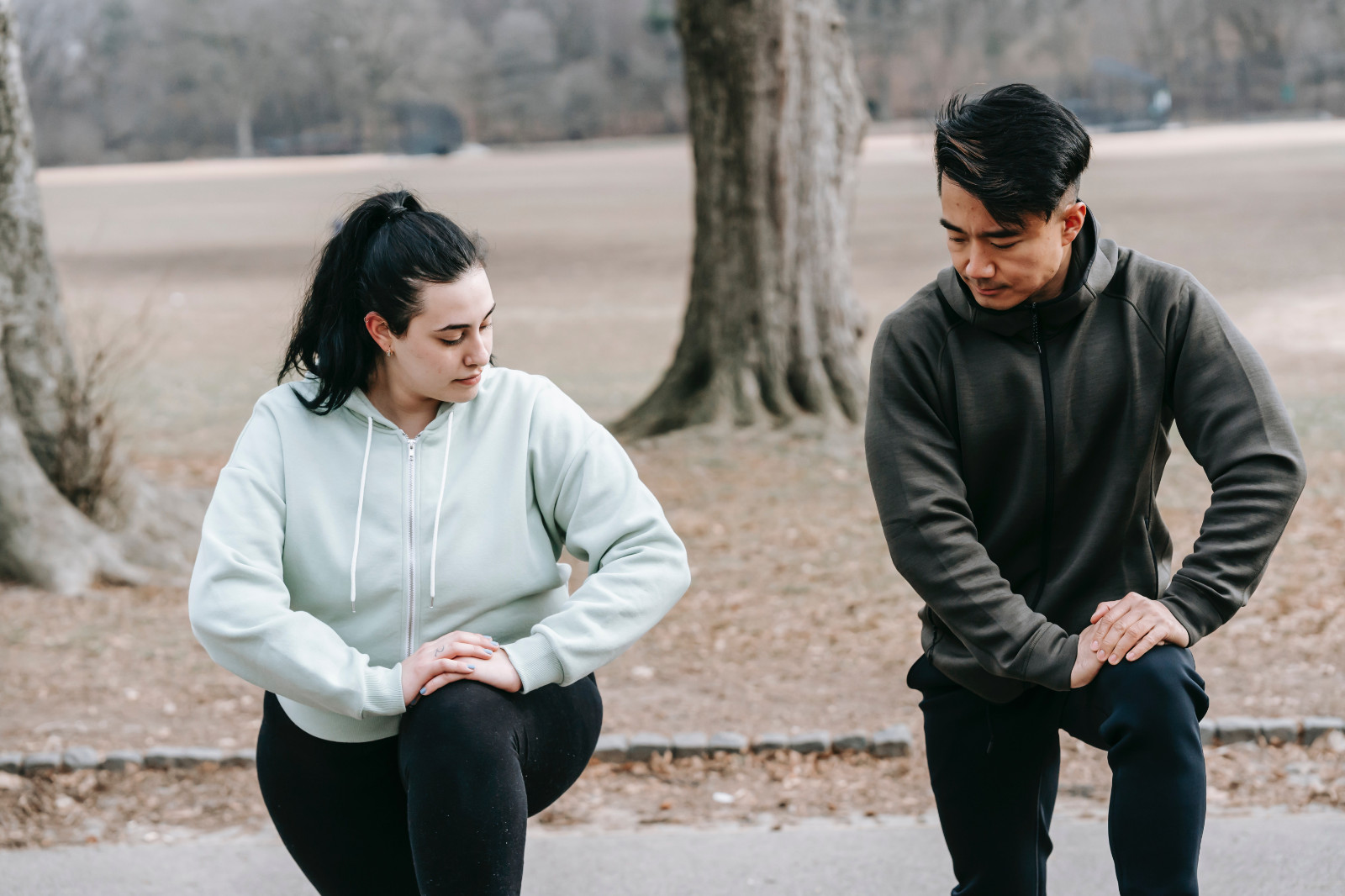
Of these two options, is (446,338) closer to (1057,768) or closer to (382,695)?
(382,695)

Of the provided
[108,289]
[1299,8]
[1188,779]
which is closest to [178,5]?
[1299,8]

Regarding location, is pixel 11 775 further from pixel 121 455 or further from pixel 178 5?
pixel 178 5

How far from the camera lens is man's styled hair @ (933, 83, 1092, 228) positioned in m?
2.05

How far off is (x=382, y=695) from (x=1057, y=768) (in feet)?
3.82

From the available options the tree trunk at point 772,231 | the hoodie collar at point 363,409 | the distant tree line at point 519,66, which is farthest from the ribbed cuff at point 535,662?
the distant tree line at point 519,66

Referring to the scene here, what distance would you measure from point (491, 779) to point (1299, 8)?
309 feet

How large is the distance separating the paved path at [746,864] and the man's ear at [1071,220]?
143cm

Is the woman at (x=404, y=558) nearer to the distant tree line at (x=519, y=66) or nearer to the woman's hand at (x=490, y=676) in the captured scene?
the woman's hand at (x=490, y=676)

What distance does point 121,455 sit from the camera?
5.64 metres

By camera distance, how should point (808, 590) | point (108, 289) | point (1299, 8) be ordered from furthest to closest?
point (1299, 8)
point (108, 289)
point (808, 590)

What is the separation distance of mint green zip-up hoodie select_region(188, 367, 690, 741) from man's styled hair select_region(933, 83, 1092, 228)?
2.33 feet

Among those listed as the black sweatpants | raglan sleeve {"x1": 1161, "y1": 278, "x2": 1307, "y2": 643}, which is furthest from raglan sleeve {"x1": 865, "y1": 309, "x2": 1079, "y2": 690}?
raglan sleeve {"x1": 1161, "y1": 278, "x2": 1307, "y2": 643}

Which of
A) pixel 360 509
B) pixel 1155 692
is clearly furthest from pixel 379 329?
pixel 1155 692

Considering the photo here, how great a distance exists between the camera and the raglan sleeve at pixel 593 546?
7.02 ft
